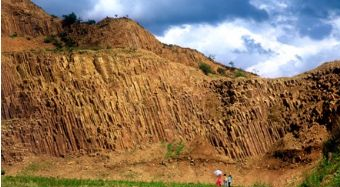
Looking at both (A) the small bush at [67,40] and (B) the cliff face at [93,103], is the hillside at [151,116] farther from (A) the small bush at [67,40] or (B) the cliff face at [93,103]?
(A) the small bush at [67,40]

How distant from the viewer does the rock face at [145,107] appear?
174ft

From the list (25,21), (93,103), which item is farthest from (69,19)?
(93,103)

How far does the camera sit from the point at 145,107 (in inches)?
2200

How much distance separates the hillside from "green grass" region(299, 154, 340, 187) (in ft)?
115

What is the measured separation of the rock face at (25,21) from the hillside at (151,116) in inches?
491

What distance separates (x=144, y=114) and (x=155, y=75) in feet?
16.3

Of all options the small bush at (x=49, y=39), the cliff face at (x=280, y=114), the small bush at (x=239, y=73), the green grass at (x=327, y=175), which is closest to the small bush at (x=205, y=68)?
the small bush at (x=239, y=73)

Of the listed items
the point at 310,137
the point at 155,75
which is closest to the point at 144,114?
the point at 155,75

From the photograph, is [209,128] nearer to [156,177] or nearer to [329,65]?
[156,177]

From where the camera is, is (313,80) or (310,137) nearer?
(310,137)

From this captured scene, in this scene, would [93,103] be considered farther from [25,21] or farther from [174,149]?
[25,21]

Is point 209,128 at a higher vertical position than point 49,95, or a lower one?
lower

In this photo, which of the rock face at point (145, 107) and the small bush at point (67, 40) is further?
the small bush at point (67, 40)

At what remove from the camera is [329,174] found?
1321 cm
